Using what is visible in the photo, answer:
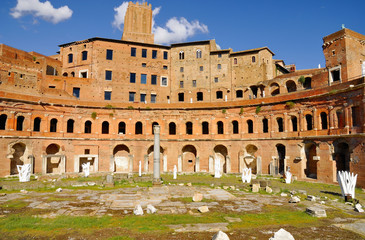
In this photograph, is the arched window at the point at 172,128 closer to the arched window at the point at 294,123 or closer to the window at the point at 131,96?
the window at the point at 131,96

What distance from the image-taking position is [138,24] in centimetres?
4359

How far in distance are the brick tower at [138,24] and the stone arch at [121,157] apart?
18899 mm

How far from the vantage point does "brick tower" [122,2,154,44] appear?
141 feet

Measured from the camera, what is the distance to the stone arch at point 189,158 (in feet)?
111

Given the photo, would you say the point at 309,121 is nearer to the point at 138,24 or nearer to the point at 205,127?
the point at 205,127

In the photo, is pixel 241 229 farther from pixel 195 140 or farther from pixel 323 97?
pixel 195 140

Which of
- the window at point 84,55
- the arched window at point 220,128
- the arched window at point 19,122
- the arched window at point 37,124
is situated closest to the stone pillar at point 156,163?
the arched window at point 220,128

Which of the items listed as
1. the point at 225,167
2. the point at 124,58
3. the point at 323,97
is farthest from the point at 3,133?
the point at 323,97

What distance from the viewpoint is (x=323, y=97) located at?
25547 mm

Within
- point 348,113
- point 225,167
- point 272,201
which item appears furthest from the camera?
point 225,167

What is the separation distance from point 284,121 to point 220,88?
518 inches

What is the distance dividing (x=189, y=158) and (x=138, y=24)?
24419mm

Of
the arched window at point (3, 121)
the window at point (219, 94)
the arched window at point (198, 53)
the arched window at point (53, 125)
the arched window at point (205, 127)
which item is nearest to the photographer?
the arched window at point (3, 121)

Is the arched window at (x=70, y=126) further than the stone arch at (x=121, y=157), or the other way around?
the arched window at (x=70, y=126)
